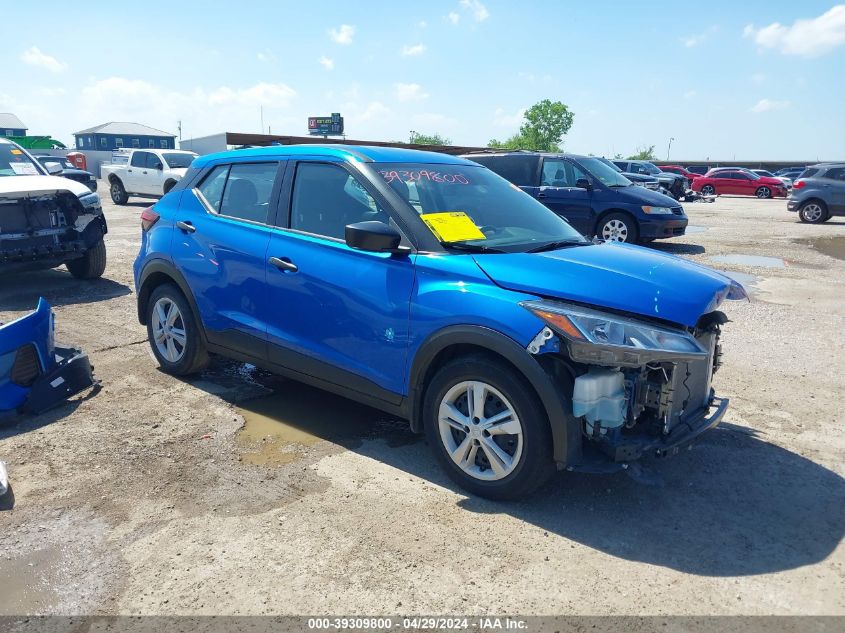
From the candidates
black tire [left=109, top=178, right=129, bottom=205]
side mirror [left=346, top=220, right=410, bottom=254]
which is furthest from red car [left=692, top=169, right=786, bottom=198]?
side mirror [left=346, top=220, right=410, bottom=254]

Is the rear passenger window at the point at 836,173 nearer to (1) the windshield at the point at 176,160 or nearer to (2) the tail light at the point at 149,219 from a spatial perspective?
A: (1) the windshield at the point at 176,160

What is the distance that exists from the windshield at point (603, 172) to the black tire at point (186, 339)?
9.19 meters

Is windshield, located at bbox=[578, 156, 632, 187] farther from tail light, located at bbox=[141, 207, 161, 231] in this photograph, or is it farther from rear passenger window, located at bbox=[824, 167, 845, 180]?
rear passenger window, located at bbox=[824, 167, 845, 180]

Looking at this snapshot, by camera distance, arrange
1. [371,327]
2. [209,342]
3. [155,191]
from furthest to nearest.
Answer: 1. [155,191]
2. [209,342]
3. [371,327]

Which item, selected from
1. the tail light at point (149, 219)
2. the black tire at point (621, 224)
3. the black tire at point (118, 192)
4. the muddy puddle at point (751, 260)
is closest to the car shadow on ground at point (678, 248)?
the muddy puddle at point (751, 260)

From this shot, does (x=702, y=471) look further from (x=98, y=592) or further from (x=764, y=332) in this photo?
(x=764, y=332)

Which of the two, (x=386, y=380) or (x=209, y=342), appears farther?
(x=209, y=342)

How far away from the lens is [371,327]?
149 inches

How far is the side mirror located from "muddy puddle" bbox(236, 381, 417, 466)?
4.34ft

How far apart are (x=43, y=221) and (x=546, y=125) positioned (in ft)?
344

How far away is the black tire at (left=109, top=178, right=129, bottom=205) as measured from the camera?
21.7 metres

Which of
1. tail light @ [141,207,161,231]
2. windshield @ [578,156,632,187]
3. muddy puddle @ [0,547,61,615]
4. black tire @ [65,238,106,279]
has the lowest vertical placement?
muddy puddle @ [0,547,61,615]

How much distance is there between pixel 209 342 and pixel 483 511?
2.58m

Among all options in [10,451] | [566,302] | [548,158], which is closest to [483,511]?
[566,302]
